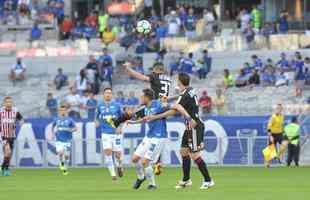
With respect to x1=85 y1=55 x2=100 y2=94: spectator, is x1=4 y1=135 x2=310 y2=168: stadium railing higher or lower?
lower

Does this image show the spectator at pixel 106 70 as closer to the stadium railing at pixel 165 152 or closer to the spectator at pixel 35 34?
the spectator at pixel 35 34

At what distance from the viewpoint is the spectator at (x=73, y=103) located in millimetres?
38625

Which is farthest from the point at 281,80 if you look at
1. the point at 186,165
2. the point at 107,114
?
the point at 186,165

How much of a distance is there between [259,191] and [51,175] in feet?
31.1

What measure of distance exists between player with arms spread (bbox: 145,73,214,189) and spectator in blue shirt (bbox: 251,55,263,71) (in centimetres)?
1779

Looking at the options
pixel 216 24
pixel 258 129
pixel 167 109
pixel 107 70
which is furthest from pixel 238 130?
pixel 167 109

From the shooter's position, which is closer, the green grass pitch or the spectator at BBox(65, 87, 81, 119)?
the green grass pitch

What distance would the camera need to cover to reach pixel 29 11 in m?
48.3

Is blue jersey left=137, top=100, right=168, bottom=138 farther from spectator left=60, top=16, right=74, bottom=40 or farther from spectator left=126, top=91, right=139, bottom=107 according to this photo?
spectator left=60, top=16, right=74, bottom=40

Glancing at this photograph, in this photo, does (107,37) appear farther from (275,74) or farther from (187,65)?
(275,74)

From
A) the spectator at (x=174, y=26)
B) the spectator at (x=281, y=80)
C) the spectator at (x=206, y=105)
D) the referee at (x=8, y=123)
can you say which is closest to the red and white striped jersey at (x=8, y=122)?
the referee at (x=8, y=123)

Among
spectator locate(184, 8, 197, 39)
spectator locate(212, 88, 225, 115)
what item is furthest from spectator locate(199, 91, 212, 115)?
spectator locate(184, 8, 197, 39)

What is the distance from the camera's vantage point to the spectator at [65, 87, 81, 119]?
38625 mm

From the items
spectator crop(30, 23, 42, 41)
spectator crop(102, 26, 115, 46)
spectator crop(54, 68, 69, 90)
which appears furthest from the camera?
spectator crop(30, 23, 42, 41)
